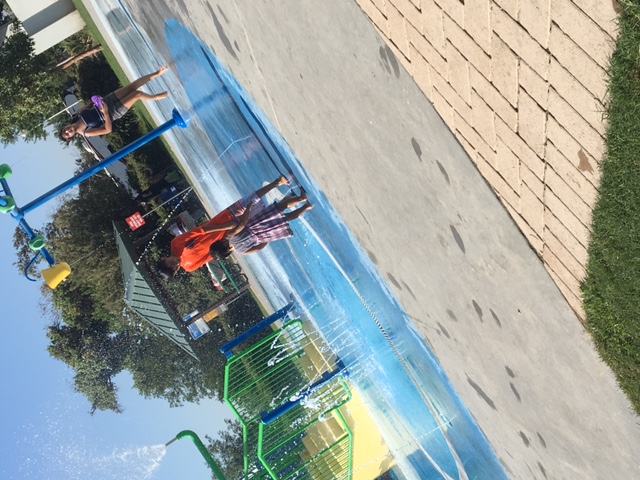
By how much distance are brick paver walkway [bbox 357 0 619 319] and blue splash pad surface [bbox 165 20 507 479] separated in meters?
2.31

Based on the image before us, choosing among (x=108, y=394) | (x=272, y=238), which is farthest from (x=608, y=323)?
(x=108, y=394)

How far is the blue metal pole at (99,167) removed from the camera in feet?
26.0

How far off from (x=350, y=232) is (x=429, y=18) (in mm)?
2729

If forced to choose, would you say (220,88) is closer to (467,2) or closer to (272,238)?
(272,238)

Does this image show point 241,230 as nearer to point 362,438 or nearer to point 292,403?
point 292,403

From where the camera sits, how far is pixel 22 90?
13.4m

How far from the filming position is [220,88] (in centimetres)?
793

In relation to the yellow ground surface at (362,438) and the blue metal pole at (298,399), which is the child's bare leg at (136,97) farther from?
the blue metal pole at (298,399)

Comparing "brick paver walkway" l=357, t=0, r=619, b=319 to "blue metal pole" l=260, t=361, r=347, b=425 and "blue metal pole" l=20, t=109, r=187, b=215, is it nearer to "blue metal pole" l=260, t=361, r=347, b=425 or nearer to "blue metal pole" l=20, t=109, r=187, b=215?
"blue metal pole" l=260, t=361, r=347, b=425

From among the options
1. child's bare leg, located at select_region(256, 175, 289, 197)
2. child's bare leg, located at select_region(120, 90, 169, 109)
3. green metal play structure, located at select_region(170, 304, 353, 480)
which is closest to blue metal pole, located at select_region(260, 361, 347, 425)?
green metal play structure, located at select_region(170, 304, 353, 480)

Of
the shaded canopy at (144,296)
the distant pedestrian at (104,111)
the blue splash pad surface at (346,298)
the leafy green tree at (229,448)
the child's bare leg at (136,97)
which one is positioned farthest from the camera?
the leafy green tree at (229,448)

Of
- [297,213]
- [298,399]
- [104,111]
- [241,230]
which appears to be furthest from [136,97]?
[298,399]

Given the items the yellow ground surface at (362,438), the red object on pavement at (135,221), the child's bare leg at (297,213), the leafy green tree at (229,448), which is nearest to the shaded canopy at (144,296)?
the red object on pavement at (135,221)

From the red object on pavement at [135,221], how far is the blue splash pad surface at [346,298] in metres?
5.29
